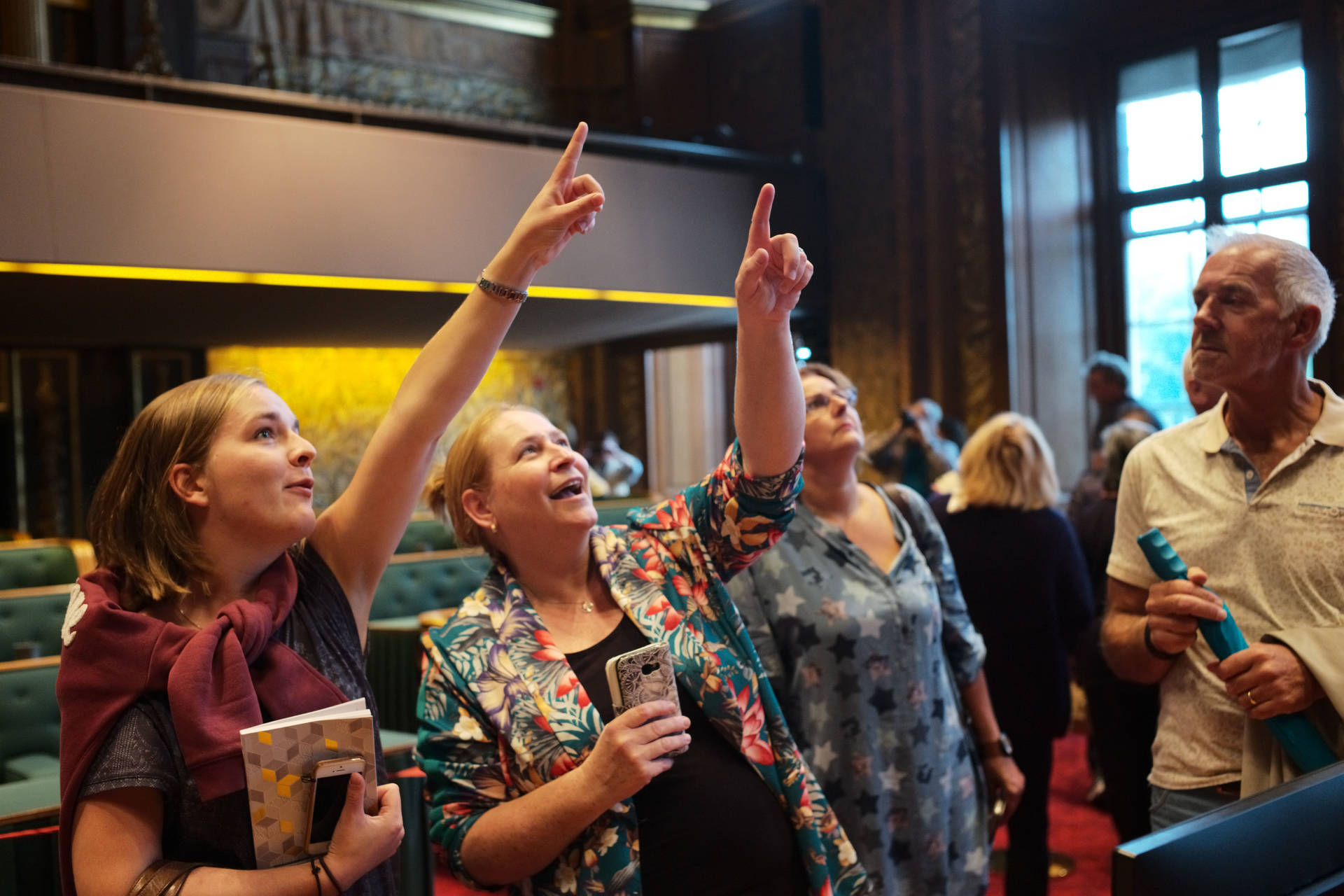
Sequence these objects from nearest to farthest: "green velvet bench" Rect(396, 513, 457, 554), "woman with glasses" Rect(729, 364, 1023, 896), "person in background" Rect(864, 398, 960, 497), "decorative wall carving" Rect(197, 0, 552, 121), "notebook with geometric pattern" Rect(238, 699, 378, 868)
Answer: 1. "notebook with geometric pattern" Rect(238, 699, 378, 868)
2. "woman with glasses" Rect(729, 364, 1023, 896)
3. "person in background" Rect(864, 398, 960, 497)
4. "green velvet bench" Rect(396, 513, 457, 554)
5. "decorative wall carving" Rect(197, 0, 552, 121)

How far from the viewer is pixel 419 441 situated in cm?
149

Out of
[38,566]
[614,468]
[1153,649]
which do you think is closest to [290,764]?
[1153,649]

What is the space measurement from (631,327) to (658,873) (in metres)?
9.08

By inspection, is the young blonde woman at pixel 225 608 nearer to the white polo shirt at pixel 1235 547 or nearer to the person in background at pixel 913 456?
the white polo shirt at pixel 1235 547

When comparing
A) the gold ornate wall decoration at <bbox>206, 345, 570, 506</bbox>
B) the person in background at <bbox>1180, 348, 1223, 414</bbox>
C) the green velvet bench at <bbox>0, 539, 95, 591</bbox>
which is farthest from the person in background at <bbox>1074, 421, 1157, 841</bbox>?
the gold ornate wall decoration at <bbox>206, 345, 570, 506</bbox>

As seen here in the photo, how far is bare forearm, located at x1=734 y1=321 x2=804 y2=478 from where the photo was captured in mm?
1585

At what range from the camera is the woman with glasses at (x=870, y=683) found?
219cm

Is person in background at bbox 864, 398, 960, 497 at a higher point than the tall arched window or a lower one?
lower

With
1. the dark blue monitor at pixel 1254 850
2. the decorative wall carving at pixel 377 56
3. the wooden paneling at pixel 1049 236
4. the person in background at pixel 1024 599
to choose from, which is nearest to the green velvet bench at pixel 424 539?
the decorative wall carving at pixel 377 56

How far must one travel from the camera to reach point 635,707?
4.70ft

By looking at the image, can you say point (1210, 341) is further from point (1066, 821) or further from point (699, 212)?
point (699, 212)

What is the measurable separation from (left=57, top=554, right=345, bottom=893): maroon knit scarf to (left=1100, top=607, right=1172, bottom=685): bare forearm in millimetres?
1391

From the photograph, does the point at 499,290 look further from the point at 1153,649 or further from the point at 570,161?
the point at 1153,649

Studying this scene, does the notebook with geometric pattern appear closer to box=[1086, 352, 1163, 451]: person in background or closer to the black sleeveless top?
the black sleeveless top
